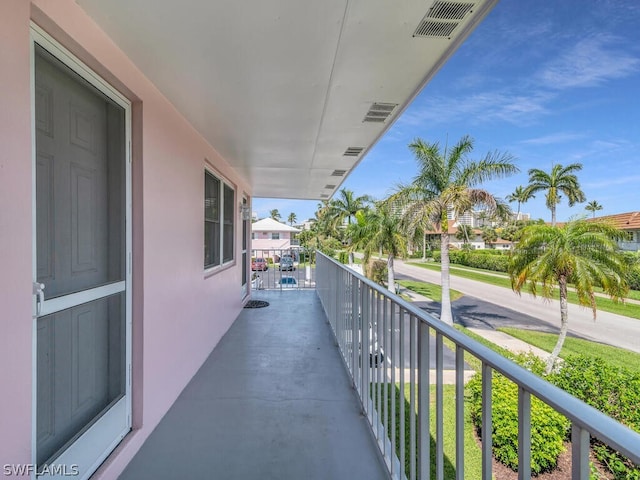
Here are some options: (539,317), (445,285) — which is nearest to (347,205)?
(445,285)

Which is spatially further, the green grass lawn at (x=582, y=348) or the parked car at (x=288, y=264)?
the parked car at (x=288, y=264)

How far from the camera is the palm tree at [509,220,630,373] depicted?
6594mm

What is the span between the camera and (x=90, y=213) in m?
1.75

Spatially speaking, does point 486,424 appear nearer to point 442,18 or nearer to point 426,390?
point 426,390

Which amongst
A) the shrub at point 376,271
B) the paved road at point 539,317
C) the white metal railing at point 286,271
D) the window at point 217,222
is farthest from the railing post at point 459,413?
the shrub at point 376,271

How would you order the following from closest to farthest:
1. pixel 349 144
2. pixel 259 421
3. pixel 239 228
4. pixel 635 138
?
1. pixel 259 421
2. pixel 349 144
3. pixel 239 228
4. pixel 635 138

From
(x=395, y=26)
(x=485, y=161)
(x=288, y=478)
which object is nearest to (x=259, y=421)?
(x=288, y=478)

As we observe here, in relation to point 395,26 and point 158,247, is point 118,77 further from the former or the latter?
point 395,26

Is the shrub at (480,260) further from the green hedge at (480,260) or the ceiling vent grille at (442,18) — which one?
the ceiling vent grille at (442,18)

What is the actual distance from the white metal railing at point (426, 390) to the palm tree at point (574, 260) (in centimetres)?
614

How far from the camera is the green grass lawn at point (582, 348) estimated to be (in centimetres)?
754

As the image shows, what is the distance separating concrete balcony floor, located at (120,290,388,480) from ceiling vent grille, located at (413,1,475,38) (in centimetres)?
232

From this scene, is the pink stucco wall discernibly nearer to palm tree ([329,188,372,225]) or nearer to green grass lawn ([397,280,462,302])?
green grass lawn ([397,280,462,302])

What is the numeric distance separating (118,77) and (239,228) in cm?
382
